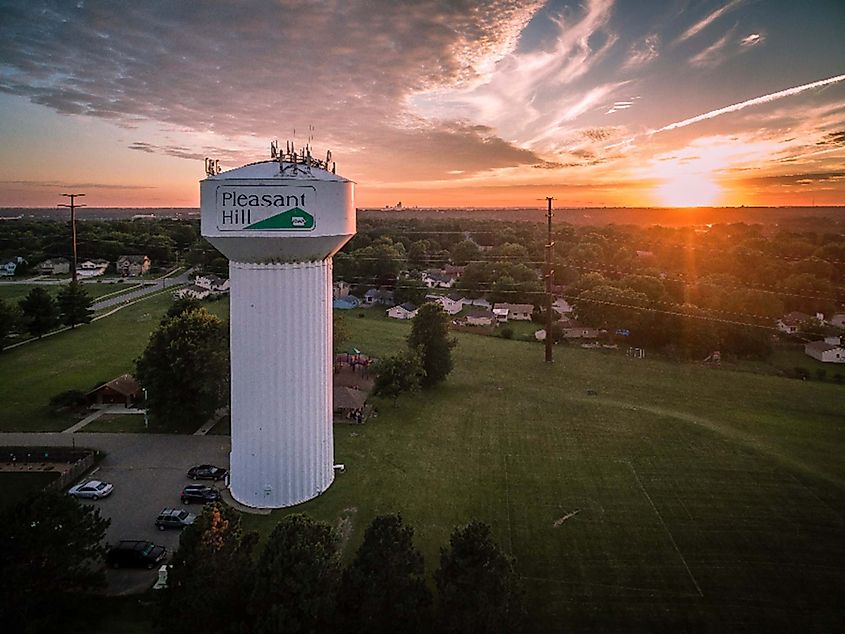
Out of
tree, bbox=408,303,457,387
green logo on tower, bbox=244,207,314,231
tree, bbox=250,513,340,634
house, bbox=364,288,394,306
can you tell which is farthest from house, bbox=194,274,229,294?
tree, bbox=250,513,340,634

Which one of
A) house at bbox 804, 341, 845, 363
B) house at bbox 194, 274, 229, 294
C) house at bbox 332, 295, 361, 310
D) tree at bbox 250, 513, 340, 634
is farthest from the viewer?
house at bbox 194, 274, 229, 294

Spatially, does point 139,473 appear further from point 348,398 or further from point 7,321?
point 7,321

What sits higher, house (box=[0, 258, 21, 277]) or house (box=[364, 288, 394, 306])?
house (box=[0, 258, 21, 277])

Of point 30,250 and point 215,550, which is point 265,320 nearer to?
point 215,550

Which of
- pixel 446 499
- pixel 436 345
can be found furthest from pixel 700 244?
pixel 446 499

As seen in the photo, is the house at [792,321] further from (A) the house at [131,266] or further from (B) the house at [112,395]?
(A) the house at [131,266]

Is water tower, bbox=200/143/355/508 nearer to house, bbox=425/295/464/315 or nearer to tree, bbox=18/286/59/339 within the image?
tree, bbox=18/286/59/339
